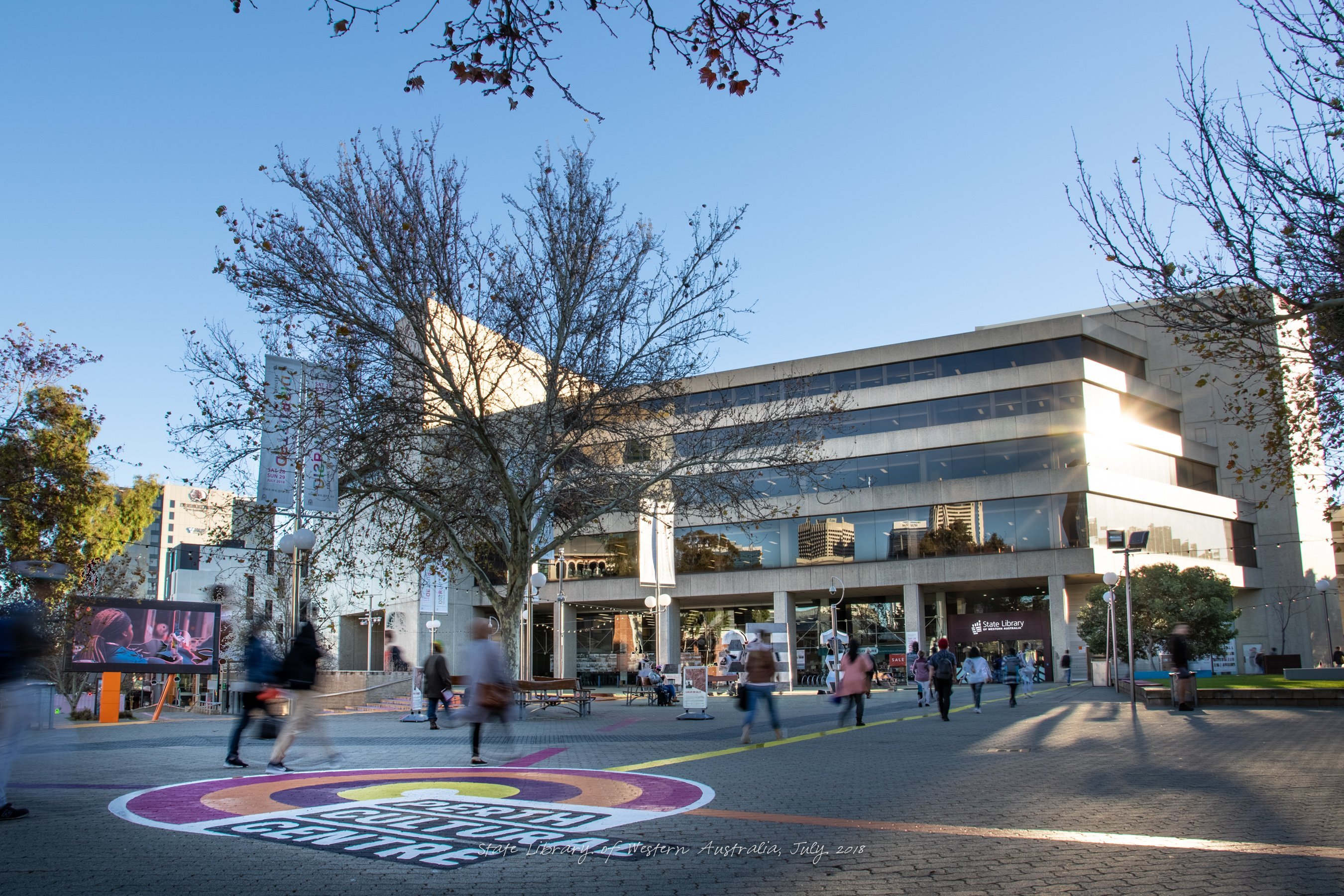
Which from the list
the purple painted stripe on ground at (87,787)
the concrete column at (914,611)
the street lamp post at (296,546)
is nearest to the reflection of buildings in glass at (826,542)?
the concrete column at (914,611)

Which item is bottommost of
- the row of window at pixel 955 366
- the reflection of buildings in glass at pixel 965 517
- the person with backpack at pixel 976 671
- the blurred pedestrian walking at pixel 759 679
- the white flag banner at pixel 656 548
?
the person with backpack at pixel 976 671

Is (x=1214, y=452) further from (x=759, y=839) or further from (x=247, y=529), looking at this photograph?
(x=759, y=839)

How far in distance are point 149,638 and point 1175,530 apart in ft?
162

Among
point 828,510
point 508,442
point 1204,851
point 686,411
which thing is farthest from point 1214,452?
point 1204,851

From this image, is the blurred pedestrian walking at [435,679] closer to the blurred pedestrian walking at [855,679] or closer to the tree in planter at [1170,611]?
the blurred pedestrian walking at [855,679]

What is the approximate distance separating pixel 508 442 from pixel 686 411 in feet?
16.6

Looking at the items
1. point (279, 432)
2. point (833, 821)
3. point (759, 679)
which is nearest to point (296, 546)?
point (279, 432)

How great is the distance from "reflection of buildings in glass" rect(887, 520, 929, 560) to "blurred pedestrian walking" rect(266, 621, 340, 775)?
137 feet

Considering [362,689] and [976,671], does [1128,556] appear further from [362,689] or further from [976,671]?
[362,689]

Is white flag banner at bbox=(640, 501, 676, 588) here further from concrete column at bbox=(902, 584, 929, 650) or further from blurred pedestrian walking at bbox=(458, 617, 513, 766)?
concrete column at bbox=(902, 584, 929, 650)

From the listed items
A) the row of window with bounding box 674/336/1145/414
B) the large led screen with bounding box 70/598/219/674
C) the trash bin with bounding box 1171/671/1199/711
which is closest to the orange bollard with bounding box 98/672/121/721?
the large led screen with bounding box 70/598/219/674

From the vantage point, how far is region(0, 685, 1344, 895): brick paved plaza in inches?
230

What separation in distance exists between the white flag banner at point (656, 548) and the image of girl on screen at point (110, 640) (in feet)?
38.1

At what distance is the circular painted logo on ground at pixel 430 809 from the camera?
6918mm
